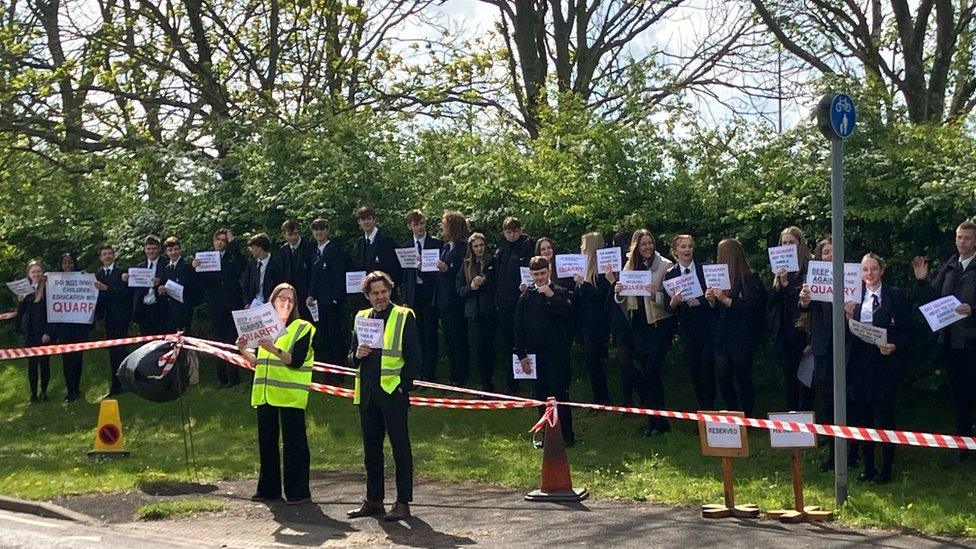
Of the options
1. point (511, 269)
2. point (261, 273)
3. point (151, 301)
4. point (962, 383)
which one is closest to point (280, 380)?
point (511, 269)

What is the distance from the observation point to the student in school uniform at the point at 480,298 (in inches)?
615

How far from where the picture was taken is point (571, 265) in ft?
47.6

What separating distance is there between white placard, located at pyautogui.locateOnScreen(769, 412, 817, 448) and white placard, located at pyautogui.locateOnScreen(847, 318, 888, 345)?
1.77 m

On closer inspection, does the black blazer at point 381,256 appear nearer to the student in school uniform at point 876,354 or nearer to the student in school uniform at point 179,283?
the student in school uniform at point 179,283

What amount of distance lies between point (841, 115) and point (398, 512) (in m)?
4.72

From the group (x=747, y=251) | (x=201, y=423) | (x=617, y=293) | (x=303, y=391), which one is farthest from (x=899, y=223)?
(x=201, y=423)

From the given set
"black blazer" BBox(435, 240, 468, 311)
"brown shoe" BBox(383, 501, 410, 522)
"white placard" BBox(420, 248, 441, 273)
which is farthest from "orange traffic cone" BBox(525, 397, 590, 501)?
"white placard" BBox(420, 248, 441, 273)

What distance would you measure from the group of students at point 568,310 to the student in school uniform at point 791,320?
0.05ft

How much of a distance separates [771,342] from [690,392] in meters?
1.47

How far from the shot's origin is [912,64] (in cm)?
2142

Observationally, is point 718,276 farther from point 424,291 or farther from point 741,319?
point 424,291

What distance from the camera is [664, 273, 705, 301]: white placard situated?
13352mm

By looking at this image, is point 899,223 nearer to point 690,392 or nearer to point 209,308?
point 690,392

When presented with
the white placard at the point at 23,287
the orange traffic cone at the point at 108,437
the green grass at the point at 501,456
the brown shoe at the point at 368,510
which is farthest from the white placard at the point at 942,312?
the white placard at the point at 23,287
